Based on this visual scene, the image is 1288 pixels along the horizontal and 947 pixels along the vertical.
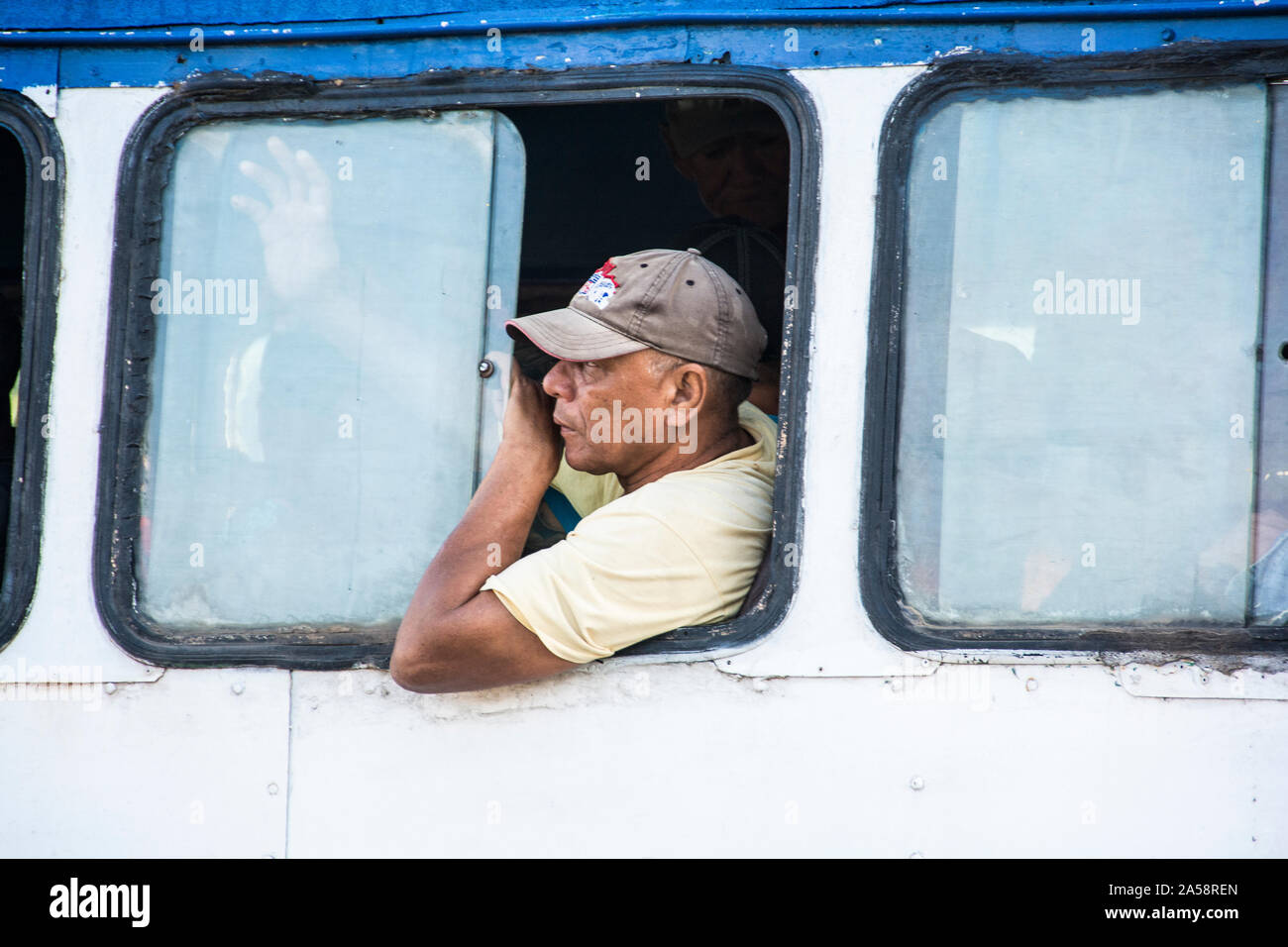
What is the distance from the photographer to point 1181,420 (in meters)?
1.85

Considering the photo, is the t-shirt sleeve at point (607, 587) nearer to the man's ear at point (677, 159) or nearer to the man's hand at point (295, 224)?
the man's hand at point (295, 224)

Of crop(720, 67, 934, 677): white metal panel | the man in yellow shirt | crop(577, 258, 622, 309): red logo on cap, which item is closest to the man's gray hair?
the man in yellow shirt

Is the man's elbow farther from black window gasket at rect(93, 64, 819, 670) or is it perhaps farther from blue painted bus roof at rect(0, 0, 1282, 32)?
blue painted bus roof at rect(0, 0, 1282, 32)

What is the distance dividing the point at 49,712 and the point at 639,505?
3.49ft

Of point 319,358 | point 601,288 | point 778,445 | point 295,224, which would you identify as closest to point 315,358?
point 319,358

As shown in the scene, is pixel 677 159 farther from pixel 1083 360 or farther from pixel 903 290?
pixel 1083 360

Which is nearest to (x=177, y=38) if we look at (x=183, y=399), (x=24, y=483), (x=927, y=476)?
(x=183, y=399)

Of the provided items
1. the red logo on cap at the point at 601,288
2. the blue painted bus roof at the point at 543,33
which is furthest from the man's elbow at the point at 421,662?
the blue painted bus roof at the point at 543,33

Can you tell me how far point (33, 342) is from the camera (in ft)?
6.83

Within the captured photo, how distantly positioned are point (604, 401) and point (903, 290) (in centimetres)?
53

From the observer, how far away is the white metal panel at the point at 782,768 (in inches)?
70.3

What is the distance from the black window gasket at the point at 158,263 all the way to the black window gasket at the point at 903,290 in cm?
11

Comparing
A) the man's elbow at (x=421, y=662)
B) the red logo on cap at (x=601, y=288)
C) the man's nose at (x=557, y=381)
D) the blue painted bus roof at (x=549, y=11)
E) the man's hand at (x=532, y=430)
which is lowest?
the man's elbow at (x=421, y=662)

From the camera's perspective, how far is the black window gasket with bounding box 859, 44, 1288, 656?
72.0 inches
